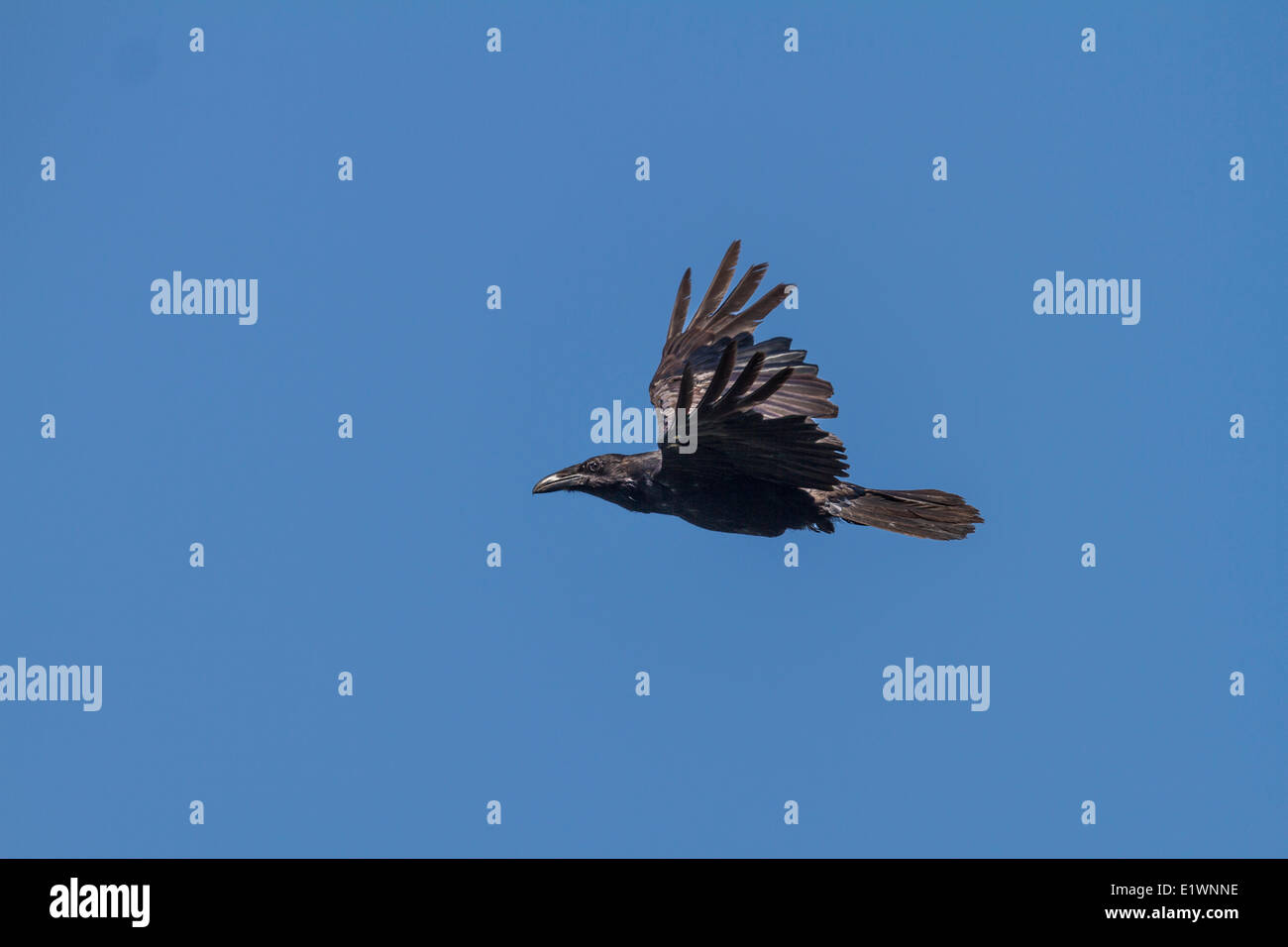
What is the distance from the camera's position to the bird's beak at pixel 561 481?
15.0m

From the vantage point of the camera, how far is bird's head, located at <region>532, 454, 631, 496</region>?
14711mm

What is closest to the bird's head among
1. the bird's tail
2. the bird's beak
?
the bird's beak

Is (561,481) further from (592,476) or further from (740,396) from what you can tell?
(740,396)

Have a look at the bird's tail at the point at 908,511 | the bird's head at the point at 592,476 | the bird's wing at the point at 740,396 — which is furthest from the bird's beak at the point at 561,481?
the bird's tail at the point at 908,511

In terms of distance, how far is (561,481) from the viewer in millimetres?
15047

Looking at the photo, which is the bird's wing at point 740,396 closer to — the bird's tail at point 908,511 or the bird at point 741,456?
the bird at point 741,456

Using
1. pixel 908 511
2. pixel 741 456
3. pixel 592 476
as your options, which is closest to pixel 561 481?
pixel 592 476

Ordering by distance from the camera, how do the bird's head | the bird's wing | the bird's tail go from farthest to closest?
the bird's head
the bird's tail
the bird's wing

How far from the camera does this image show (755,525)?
1448 cm

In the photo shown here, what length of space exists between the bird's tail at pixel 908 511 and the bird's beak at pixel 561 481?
2.50 meters

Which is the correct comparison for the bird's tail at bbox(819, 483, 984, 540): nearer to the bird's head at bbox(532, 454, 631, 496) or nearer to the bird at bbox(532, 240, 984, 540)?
the bird at bbox(532, 240, 984, 540)

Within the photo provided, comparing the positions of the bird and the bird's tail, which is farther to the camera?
the bird's tail
